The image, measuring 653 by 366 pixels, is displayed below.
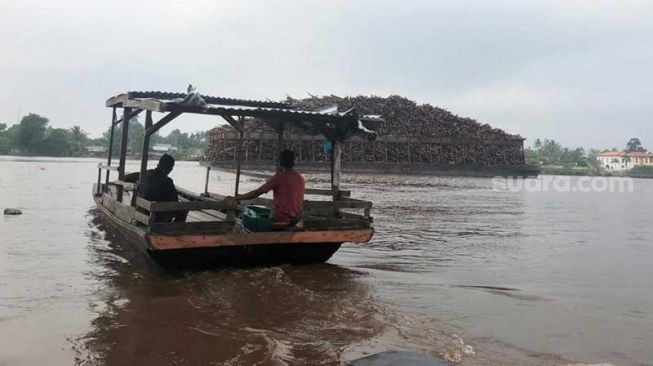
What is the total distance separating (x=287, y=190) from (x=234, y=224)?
2.95ft

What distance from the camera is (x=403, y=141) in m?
38.4

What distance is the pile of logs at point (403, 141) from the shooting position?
118ft

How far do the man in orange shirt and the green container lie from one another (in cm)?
28

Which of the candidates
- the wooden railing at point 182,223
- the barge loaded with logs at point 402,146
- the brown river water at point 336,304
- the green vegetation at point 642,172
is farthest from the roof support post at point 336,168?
the green vegetation at point 642,172

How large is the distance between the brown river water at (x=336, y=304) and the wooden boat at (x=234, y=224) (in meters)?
0.29

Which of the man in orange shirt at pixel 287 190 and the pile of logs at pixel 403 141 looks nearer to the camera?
the man in orange shirt at pixel 287 190

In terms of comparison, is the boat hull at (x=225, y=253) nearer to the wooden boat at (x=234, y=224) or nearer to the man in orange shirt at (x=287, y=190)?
the wooden boat at (x=234, y=224)

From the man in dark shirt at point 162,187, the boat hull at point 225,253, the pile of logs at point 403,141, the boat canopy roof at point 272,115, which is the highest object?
the pile of logs at point 403,141

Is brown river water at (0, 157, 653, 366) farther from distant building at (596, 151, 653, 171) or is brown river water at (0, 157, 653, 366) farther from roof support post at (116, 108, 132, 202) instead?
distant building at (596, 151, 653, 171)

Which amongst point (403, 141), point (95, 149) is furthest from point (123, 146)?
point (95, 149)

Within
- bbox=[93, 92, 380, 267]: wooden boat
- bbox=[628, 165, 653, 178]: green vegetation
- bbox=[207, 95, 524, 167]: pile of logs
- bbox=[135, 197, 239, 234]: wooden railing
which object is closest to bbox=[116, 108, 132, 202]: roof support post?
bbox=[93, 92, 380, 267]: wooden boat

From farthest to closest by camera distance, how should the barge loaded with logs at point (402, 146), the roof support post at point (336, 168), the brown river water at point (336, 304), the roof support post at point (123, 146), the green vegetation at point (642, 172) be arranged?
the green vegetation at point (642, 172)
the barge loaded with logs at point (402, 146)
the roof support post at point (123, 146)
the roof support post at point (336, 168)
the brown river water at point (336, 304)

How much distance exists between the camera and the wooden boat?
21.6 ft

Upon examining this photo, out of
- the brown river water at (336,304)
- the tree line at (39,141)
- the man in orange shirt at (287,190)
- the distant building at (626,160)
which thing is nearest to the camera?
the brown river water at (336,304)
